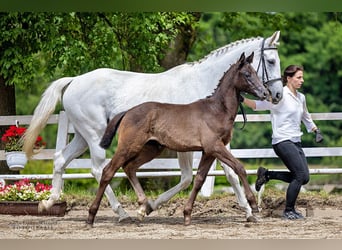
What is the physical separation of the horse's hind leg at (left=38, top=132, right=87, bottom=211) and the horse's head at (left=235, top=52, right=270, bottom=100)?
1.90 meters

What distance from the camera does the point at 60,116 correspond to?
11.2 metres

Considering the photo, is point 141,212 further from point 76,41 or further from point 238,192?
point 76,41

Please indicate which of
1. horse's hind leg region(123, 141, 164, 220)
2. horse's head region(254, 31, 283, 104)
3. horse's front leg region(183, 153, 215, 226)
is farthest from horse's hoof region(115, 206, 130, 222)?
horse's head region(254, 31, 283, 104)

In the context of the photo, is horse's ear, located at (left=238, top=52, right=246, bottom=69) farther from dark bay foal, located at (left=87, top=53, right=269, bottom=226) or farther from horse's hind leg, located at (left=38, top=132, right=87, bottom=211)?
horse's hind leg, located at (left=38, top=132, right=87, bottom=211)

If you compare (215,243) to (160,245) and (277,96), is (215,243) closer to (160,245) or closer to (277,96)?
(160,245)

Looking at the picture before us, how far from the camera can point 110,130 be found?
28.1ft

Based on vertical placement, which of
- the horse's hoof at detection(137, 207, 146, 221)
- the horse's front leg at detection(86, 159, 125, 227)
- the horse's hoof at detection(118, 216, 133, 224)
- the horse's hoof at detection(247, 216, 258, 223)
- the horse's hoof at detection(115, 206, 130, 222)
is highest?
the horse's front leg at detection(86, 159, 125, 227)

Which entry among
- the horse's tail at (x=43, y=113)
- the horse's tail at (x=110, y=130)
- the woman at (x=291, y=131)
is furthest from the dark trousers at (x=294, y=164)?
the horse's tail at (x=43, y=113)

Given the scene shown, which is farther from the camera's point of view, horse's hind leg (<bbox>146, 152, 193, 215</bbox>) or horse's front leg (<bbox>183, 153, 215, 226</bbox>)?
horse's hind leg (<bbox>146, 152, 193, 215</bbox>)

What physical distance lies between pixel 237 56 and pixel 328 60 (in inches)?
679

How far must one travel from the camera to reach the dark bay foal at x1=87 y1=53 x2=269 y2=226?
8383 mm

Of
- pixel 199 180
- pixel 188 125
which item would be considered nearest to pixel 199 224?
pixel 199 180

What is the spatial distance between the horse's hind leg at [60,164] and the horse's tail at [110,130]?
943 millimetres

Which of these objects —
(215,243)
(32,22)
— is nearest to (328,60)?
(32,22)
